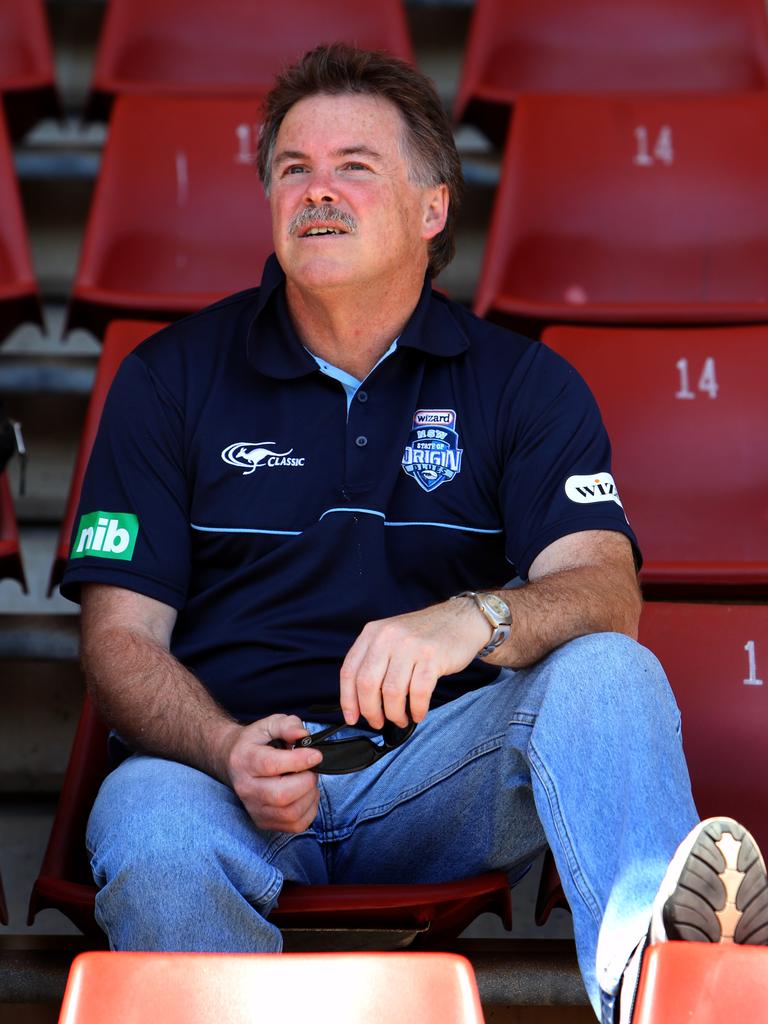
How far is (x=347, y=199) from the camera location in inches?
66.9

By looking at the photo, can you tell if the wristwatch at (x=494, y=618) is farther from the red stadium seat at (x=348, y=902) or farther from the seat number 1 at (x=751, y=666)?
the seat number 1 at (x=751, y=666)

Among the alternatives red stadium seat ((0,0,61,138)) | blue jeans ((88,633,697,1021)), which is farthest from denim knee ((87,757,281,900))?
red stadium seat ((0,0,61,138))

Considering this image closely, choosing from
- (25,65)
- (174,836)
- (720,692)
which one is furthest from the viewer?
(25,65)

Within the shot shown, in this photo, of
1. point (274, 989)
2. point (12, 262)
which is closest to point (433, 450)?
point (274, 989)

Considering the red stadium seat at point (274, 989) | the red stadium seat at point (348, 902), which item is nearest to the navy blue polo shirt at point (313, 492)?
the red stadium seat at point (348, 902)

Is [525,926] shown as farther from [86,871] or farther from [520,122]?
[520,122]

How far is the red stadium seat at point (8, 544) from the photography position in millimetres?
1804

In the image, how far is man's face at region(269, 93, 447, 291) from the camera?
167cm

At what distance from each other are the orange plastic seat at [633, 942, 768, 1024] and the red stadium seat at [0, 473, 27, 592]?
1.13m

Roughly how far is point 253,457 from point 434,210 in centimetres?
43

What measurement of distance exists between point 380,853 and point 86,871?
10.9 inches

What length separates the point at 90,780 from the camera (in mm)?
1539

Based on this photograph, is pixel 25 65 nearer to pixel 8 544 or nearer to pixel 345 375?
pixel 8 544

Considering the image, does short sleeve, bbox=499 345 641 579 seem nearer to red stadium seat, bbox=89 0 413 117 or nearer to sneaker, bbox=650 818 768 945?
sneaker, bbox=650 818 768 945
